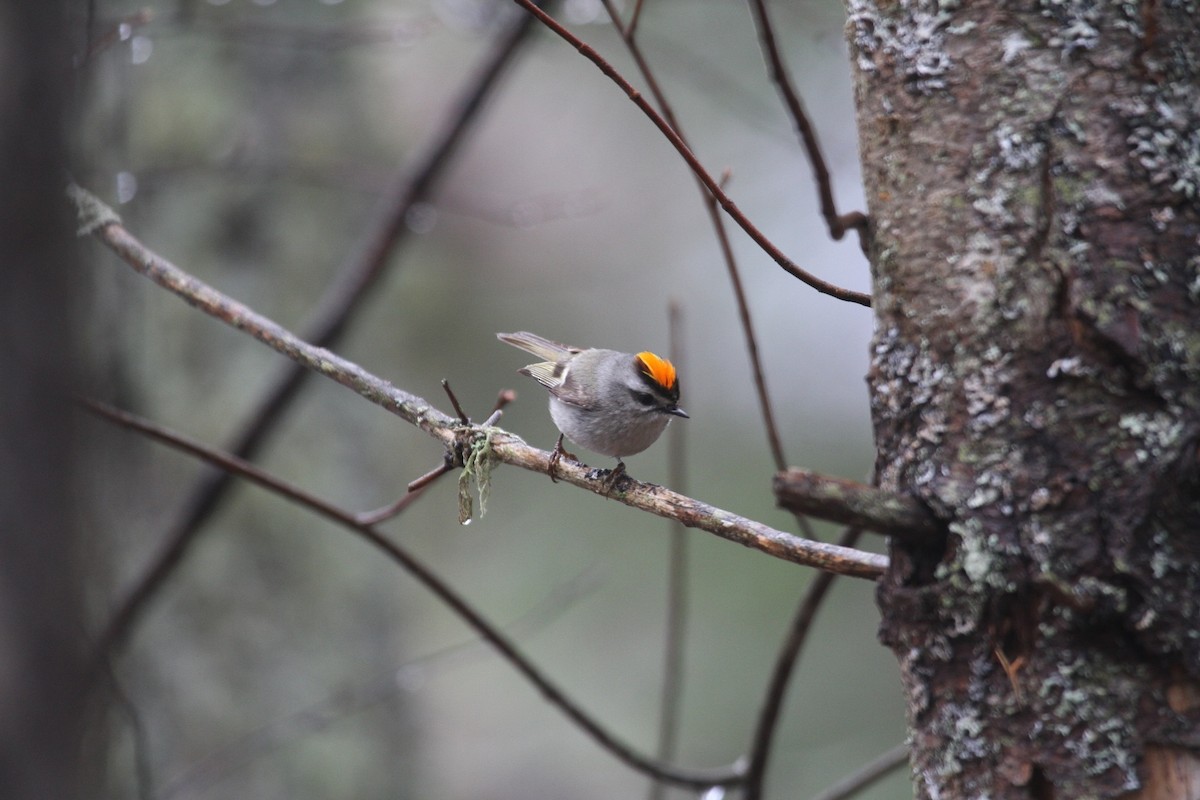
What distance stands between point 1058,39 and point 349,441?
6.27 m

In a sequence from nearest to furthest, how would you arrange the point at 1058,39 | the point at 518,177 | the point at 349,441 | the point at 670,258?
the point at 1058,39
the point at 349,441
the point at 670,258
the point at 518,177

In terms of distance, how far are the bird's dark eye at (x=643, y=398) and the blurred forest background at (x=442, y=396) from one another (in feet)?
0.86

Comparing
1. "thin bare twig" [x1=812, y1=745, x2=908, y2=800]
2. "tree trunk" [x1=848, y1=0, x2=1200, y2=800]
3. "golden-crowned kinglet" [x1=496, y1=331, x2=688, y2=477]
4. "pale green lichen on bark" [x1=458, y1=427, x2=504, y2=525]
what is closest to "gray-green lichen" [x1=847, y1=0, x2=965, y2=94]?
"tree trunk" [x1=848, y1=0, x2=1200, y2=800]

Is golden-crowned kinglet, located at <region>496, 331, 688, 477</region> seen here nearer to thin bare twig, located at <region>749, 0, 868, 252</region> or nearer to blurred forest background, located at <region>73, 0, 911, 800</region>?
blurred forest background, located at <region>73, 0, 911, 800</region>

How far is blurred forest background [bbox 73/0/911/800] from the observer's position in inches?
211

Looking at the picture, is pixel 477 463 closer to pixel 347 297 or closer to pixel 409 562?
pixel 409 562

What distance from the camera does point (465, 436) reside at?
2.42 m

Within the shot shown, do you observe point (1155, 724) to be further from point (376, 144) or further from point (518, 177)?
point (518, 177)

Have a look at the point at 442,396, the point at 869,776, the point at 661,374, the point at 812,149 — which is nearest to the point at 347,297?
the point at 661,374

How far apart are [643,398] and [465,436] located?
157 cm

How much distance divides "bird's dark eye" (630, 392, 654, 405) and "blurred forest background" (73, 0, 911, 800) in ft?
0.86

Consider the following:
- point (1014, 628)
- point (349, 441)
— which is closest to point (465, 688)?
point (349, 441)

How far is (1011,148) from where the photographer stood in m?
1.57

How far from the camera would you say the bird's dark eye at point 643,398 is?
3.88 m
